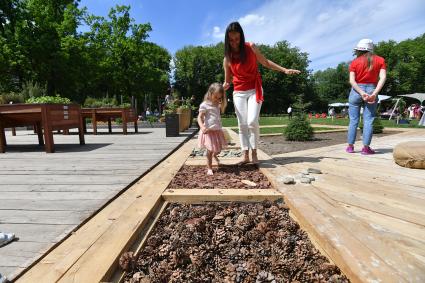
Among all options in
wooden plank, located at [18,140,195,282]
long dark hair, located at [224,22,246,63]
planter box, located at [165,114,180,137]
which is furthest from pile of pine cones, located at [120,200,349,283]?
planter box, located at [165,114,180,137]

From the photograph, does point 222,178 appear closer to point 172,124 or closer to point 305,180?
point 305,180

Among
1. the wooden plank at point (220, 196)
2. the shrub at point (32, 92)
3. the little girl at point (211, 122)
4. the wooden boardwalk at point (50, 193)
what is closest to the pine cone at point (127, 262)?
the wooden boardwalk at point (50, 193)

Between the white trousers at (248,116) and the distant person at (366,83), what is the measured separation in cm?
202

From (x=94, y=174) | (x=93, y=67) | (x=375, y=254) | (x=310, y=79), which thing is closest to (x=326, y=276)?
(x=375, y=254)

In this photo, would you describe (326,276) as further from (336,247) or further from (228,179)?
(228,179)

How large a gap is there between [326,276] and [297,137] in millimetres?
5709

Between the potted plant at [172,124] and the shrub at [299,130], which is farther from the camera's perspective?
the potted plant at [172,124]

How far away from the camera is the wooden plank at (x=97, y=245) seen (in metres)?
1.22

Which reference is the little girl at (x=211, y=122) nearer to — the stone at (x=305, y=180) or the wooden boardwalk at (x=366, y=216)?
the wooden boardwalk at (x=366, y=216)

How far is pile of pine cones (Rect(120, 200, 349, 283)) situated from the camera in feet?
4.29

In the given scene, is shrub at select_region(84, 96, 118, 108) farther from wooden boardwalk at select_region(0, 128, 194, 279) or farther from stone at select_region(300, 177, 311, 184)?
stone at select_region(300, 177, 311, 184)

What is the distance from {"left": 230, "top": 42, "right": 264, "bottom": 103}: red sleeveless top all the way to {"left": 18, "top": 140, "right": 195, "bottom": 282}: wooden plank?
1788 millimetres

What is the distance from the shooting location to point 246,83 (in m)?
3.49

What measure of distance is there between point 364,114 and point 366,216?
3.16m
